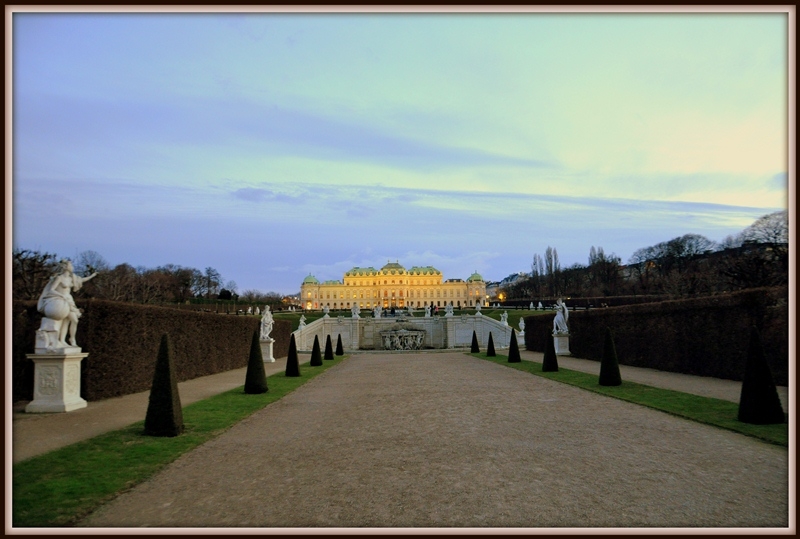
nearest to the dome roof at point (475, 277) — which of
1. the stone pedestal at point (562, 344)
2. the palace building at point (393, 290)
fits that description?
the palace building at point (393, 290)

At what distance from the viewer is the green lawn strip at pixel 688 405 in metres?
7.21

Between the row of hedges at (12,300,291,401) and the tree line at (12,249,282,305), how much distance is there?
4524 mm

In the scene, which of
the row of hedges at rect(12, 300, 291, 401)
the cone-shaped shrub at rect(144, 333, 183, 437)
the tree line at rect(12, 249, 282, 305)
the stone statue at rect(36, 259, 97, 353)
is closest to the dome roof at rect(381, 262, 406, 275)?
the tree line at rect(12, 249, 282, 305)

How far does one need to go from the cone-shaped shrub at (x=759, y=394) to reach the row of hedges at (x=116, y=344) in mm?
11343

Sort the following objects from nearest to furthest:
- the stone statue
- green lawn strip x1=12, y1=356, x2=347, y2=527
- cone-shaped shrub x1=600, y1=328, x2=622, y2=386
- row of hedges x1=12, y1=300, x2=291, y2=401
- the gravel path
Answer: the gravel path → green lawn strip x1=12, y1=356, x2=347, y2=527 → the stone statue → row of hedges x1=12, y1=300, x2=291, y2=401 → cone-shaped shrub x1=600, y1=328, x2=622, y2=386

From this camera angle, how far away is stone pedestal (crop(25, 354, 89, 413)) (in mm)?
9273

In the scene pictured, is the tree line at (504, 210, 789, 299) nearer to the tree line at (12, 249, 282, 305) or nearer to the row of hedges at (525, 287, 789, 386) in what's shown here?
the row of hedges at (525, 287, 789, 386)

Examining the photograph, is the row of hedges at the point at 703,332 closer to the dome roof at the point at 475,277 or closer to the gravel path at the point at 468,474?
the gravel path at the point at 468,474

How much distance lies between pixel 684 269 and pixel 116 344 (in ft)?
188

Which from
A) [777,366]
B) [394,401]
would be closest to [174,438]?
[394,401]

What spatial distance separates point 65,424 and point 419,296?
4579 inches

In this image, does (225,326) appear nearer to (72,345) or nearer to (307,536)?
(72,345)

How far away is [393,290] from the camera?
125 m

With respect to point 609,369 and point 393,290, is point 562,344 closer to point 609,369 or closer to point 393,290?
point 609,369
